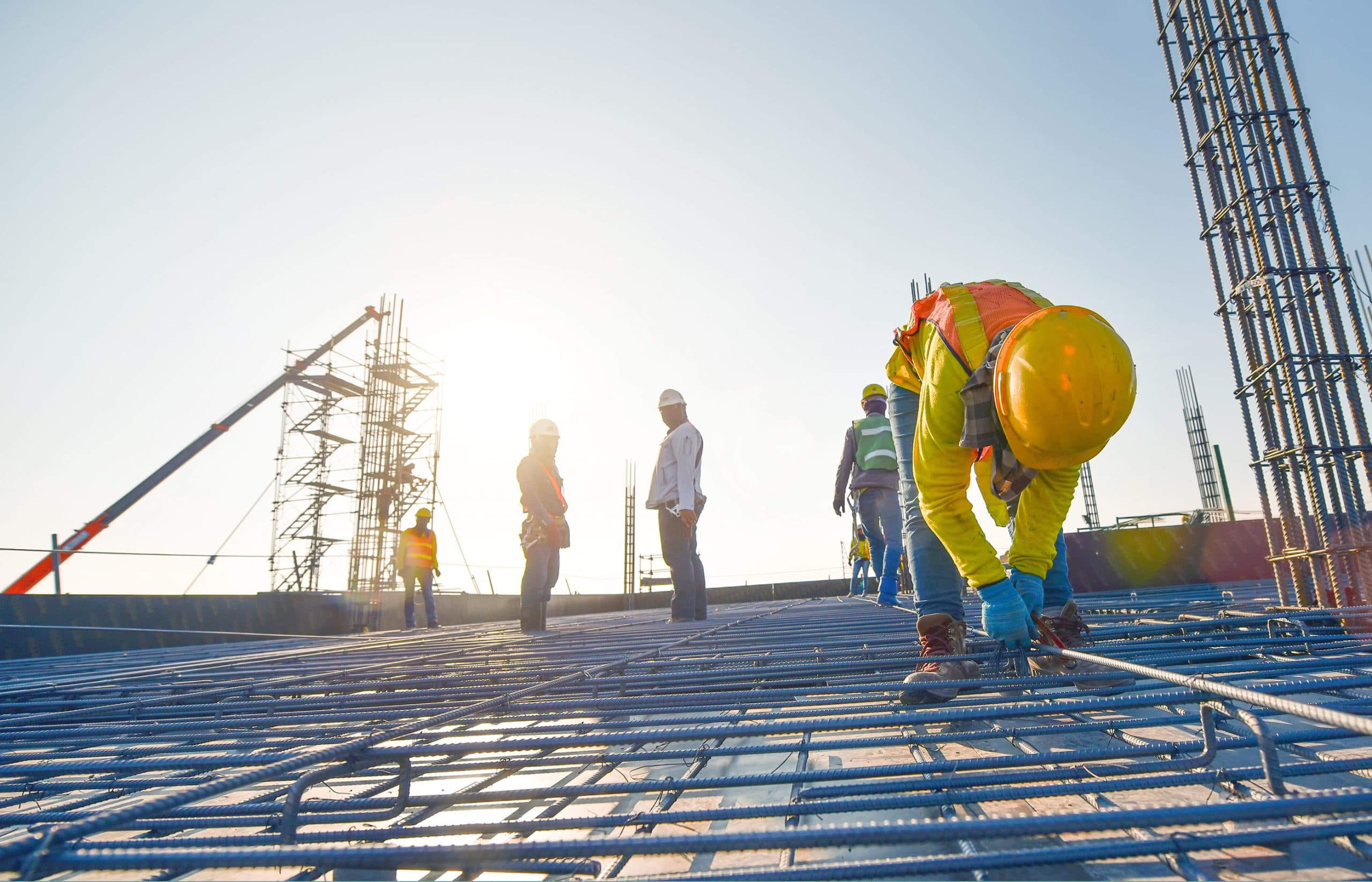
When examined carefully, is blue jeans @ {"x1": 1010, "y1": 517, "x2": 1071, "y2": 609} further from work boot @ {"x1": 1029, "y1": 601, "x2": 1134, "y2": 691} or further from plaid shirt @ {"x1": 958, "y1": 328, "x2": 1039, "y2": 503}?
plaid shirt @ {"x1": 958, "y1": 328, "x2": 1039, "y2": 503}

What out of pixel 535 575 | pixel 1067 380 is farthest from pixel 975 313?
pixel 535 575

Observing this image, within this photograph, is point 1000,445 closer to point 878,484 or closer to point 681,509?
point 681,509

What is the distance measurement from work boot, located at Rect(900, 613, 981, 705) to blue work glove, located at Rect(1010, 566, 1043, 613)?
0.22 meters

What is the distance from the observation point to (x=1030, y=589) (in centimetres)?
239

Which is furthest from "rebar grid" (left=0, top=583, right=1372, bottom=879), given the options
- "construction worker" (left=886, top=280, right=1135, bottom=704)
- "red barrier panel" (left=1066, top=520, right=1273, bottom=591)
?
"red barrier panel" (left=1066, top=520, right=1273, bottom=591)

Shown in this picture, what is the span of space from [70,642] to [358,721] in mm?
8324

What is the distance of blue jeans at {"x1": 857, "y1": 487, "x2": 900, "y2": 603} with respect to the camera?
261 inches

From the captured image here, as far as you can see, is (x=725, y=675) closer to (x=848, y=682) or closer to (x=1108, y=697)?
(x=848, y=682)

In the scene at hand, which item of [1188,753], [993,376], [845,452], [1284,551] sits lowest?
[1188,753]

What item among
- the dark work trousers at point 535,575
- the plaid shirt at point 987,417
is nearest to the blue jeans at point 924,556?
the plaid shirt at point 987,417

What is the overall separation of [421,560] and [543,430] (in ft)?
18.9

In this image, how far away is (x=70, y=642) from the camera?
799 cm

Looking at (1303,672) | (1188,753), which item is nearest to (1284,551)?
(1303,672)

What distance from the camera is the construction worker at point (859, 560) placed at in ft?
37.2
